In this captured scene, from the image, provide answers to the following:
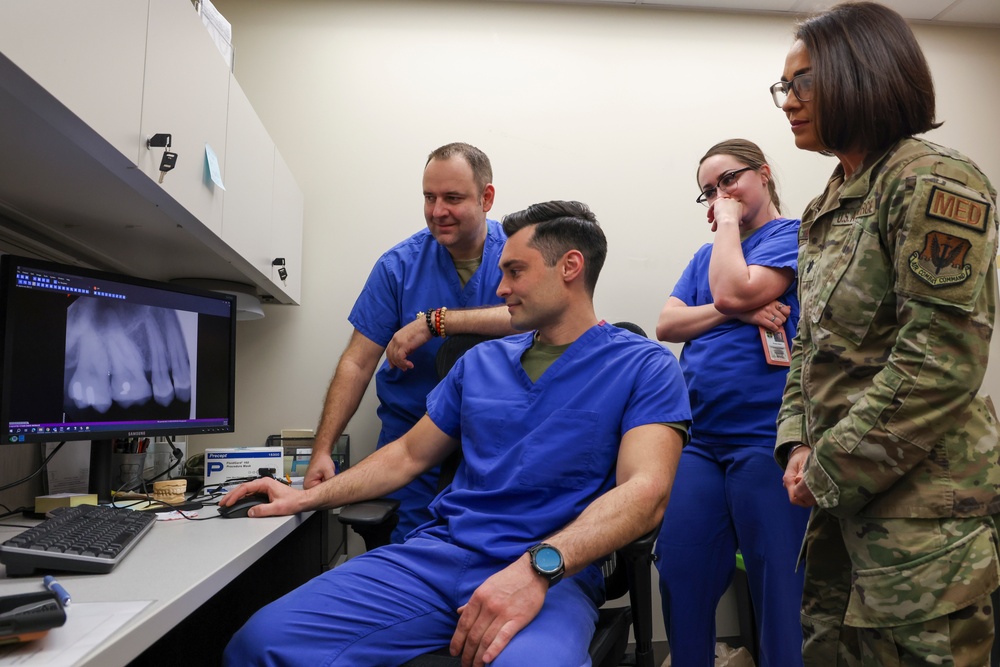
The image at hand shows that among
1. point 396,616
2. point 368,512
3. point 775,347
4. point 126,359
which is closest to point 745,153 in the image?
point 775,347

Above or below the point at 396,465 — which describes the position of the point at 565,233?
above

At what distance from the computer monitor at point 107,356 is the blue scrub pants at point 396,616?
0.56 meters

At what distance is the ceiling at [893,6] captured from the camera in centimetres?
270

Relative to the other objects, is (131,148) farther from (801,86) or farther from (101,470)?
(801,86)

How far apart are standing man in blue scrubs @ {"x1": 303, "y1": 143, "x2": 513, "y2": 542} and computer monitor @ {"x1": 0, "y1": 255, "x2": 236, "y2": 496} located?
1.04ft

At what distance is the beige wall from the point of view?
2500 millimetres

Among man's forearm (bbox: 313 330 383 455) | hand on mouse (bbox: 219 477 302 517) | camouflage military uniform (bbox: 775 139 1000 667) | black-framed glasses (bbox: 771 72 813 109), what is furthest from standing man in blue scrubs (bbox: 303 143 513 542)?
camouflage military uniform (bbox: 775 139 1000 667)

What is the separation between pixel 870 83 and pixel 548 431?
77 cm

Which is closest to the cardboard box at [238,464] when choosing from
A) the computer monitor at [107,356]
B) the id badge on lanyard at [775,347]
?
the computer monitor at [107,356]

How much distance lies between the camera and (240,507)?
1347mm

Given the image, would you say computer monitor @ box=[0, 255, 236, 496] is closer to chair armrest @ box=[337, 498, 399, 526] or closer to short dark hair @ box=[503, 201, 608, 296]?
chair armrest @ box=[337, 498, 399, 526]

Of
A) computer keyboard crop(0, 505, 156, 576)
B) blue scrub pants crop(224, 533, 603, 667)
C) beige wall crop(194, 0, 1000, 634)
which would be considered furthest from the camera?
beige wall crop(194, 0, 1000, 634)

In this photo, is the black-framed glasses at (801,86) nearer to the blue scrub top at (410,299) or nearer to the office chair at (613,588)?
the office chair at (613,588)

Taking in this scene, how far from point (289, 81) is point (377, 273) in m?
0.98
